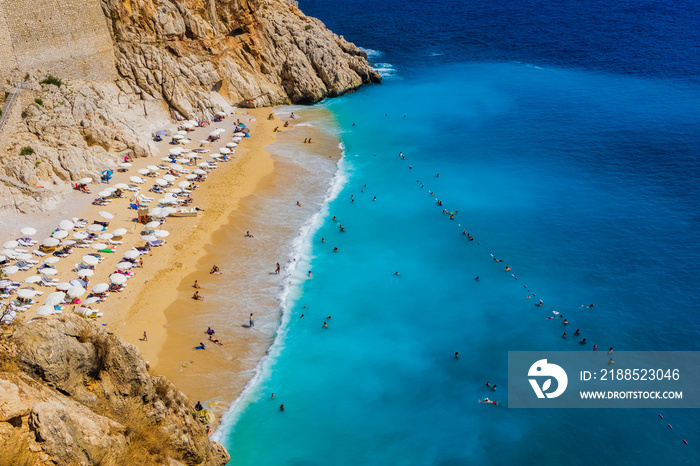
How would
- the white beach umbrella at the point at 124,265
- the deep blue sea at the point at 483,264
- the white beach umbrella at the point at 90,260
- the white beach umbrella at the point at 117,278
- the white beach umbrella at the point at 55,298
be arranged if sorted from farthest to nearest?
the white beach umbrella at the point at 124,265
the white beach umbrella at the point at 90,260
the white beach umbrella at the point at 117,278
the white beach umbrella at the point at 55,298
the deep blue sea at the point at 483,264

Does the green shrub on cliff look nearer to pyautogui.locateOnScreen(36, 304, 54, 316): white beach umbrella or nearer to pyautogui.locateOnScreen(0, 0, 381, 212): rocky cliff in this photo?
pyautogui.locateOnScreen(0, 0, 381, 212): rocky cliff

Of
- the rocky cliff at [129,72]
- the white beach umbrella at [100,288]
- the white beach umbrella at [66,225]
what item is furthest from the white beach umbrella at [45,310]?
the rocky cliff at [129,72]

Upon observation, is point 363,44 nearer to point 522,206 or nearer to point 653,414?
point 522,206

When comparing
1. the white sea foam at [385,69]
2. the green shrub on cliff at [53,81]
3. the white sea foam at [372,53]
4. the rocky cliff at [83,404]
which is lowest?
the rocky cliff at [83,404]

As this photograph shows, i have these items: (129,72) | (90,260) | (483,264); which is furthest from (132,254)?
(129,72)

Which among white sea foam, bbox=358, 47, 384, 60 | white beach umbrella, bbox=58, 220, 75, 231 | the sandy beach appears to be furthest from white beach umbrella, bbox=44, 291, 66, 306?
white sea foam, bbox=358, 47, 384, 60

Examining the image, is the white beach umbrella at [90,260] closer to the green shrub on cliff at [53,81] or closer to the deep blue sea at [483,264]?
the deep blue sea at [483,264]

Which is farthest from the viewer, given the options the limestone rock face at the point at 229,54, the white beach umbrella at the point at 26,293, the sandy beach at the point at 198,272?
the limestone rock face at the point at 229,54
